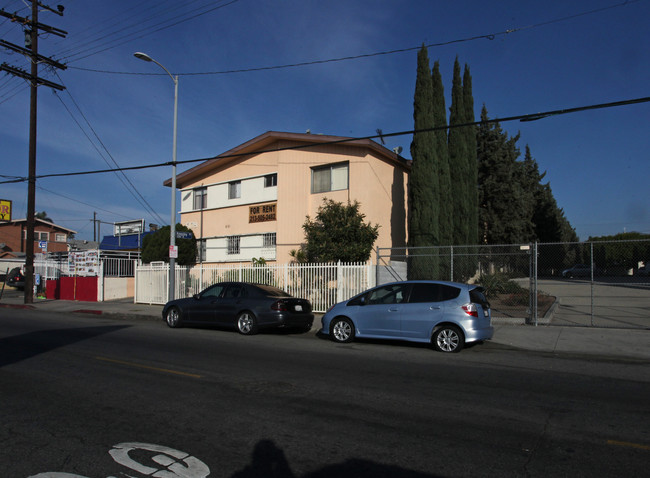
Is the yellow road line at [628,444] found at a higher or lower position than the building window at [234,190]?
lower

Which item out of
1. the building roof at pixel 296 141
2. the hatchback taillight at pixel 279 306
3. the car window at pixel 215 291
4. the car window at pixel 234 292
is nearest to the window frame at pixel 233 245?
the building roof at pixel 296 141

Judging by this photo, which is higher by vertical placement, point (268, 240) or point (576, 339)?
point (268, 240)

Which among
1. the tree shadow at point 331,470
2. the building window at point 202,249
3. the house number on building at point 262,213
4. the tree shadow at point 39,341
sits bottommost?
the tree shadow at point 39,341

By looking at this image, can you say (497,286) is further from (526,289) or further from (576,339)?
(576,339)

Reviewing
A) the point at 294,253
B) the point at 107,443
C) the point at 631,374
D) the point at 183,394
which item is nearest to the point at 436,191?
the point at 294,253

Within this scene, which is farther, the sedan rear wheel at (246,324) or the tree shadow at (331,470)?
Result: the sedan rear wheel at (246,324)

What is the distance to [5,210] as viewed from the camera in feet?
123

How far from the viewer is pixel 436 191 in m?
20.4

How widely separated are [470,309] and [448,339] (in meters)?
0.80

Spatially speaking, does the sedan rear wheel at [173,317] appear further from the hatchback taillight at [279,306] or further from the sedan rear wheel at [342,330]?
the sedan rear wheel at [342,330]

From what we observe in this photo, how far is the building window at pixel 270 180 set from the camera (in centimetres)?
2348

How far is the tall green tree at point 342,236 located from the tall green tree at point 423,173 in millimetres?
2353

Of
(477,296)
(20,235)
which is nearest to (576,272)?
(477,296)

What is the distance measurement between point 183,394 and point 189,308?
8.20m
